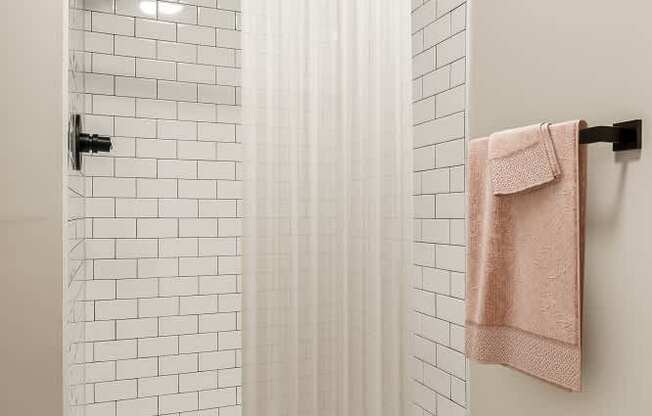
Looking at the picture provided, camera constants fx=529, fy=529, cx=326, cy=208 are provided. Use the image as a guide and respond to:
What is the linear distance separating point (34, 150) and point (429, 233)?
140 centimetres

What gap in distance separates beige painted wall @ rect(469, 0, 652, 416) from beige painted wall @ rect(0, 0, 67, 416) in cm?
110

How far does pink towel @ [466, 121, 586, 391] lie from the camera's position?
1058mm

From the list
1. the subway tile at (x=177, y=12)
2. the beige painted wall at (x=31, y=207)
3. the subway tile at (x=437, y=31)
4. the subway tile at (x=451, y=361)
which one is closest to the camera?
the beige painted wall at (x=31, y=207)

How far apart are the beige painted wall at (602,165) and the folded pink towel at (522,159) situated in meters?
0.13

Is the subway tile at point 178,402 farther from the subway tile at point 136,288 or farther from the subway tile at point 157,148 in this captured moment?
the subway tile at point 157,148

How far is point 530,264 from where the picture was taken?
1159 millimetres

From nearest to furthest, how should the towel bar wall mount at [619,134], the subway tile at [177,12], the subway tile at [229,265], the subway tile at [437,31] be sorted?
the towel bar wall mount at [619,134], the subway tile at [437,31], the subway tile at [177,12], the subway tile at [229,265]

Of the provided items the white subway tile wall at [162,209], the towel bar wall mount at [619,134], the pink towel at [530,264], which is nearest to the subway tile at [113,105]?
the white subway tile wall at [162,209]

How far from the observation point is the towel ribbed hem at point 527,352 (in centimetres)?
106

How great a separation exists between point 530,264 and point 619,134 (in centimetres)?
32

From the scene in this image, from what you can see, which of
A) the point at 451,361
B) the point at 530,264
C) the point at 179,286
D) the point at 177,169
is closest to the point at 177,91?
the point at 177,169

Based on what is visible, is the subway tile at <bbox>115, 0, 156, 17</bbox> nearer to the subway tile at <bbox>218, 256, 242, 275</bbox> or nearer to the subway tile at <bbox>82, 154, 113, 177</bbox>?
the subway tile at <bbox>82, 154, 113, 177</bbox>

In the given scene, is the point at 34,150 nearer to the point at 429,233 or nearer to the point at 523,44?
the point at 523,44

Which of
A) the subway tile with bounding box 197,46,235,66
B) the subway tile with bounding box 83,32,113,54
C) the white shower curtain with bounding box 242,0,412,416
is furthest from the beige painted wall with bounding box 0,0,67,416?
the subway tile with bounding box 197,46,235,66
